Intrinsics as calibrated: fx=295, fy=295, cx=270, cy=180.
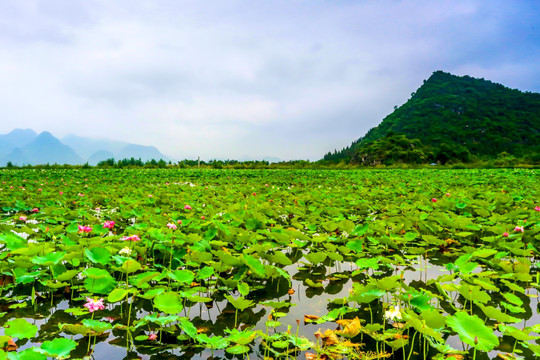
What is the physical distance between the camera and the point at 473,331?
1304 mm

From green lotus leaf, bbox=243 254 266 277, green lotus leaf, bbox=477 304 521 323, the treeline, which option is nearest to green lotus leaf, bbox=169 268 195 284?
green lotus leaf, bbox=243 254 266 277

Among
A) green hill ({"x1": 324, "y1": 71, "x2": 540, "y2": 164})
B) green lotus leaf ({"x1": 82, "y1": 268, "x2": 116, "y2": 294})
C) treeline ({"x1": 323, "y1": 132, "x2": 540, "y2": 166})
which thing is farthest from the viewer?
green hill ({"x1": 324, "y1": 71, "x2": 540, "y2": 164})

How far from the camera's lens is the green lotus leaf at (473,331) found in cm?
123

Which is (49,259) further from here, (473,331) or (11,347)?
(473,331)

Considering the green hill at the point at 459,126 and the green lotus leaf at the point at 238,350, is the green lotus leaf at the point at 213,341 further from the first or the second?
the green hill at the point at 459,126

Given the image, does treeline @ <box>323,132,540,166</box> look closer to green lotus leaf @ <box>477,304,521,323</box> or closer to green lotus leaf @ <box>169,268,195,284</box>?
green lotus leaf @ <box>169,268,195,284</box>

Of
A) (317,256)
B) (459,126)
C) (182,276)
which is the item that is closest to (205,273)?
(182,276)

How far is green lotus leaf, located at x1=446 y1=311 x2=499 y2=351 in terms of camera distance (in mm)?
1229

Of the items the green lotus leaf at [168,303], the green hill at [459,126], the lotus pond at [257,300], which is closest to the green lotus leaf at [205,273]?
the lotus pond at [257,300]

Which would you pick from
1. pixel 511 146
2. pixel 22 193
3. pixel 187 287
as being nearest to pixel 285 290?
pixel 187 287

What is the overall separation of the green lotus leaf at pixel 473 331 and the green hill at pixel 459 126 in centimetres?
4513

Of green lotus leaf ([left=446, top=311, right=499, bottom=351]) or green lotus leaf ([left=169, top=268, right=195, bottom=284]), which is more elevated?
green lotus leaf ([left=446, top=311, right=499, bottom=351])

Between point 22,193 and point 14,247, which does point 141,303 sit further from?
point 22,193

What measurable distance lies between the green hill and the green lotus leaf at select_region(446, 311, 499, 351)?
148ft
